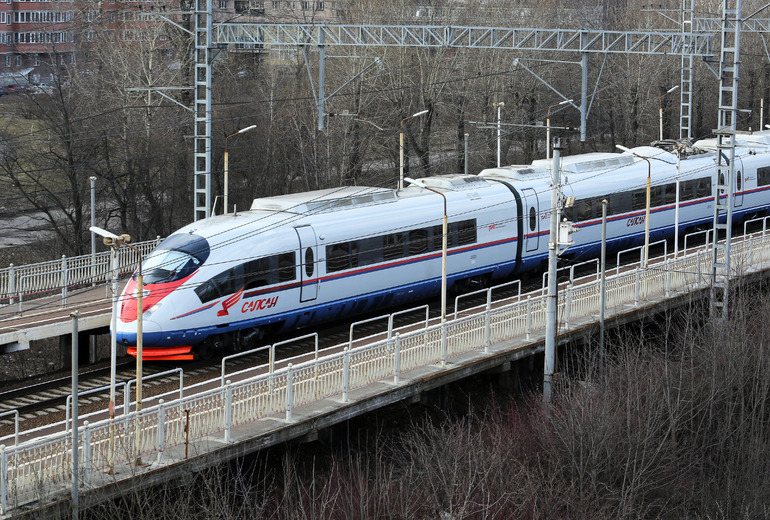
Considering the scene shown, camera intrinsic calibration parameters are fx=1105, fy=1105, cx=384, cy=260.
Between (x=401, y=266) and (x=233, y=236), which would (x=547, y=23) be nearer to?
(x=401, y=266)

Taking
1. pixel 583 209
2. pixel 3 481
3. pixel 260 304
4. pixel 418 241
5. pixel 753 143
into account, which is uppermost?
pixel 753 143

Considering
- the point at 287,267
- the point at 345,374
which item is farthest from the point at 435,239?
the point at 345,374

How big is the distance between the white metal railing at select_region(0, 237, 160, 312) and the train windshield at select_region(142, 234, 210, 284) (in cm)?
340

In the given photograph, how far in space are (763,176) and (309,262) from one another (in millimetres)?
21818

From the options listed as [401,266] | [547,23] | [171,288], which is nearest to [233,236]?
[171,288]

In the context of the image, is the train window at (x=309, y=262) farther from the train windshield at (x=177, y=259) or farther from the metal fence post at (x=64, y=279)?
the metal fence post at (x=64, y=279)

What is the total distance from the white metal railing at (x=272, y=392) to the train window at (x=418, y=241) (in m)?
3.56

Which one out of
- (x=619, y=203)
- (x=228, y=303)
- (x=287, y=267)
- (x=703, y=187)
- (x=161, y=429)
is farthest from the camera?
(x=703, y=187)

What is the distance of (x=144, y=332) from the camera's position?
22.7m

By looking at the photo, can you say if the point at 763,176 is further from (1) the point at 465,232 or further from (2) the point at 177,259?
(2) the point at 177,259

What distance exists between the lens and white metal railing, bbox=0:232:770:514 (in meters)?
15.8

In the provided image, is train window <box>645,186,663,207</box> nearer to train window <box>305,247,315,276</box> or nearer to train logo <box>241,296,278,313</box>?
train window <box>305,247,315,276</box>

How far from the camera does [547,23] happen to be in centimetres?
5950

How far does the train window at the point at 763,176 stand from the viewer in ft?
131
